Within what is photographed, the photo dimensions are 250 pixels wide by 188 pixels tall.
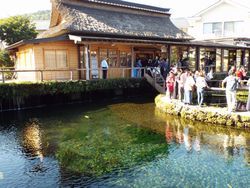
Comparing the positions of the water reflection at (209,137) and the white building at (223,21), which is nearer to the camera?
the water reflection at (209,137)

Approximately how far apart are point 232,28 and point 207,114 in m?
28.2

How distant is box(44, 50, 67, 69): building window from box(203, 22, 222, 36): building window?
25.3 m

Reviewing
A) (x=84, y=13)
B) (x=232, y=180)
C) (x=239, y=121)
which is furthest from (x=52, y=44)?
(x=232, y=180)

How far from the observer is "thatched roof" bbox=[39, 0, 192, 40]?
21.5 m

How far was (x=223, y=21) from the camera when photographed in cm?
3803

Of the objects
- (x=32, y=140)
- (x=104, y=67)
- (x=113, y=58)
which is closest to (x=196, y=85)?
(x=104, y=67)

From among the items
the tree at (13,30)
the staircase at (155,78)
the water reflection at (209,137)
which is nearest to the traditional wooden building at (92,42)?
the staircase at (155,78)

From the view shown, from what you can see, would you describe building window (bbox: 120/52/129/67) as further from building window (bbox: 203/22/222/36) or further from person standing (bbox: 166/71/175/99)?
building window (bbox: 203/22/222/36)

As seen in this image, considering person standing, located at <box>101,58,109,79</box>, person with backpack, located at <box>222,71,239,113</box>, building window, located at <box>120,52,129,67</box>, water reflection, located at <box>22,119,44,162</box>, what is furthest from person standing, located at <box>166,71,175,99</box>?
building window, located at <box>120,52,129,67</box>

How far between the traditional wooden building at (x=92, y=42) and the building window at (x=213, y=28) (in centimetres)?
1206

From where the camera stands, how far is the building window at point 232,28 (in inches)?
1454

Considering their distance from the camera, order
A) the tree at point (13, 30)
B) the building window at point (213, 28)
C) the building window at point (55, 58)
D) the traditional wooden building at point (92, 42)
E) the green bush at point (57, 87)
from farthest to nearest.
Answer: the building window at point (213, 28)
the tree at point (13, 30)
the building window at point (55, 58)
the traditional wooden building at point (92, 42)
the green bush at point (57, 87)

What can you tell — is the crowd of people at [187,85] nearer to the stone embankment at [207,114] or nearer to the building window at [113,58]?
the stone embankment at [207,114]

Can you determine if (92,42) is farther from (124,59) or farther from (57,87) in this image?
(124,59)
